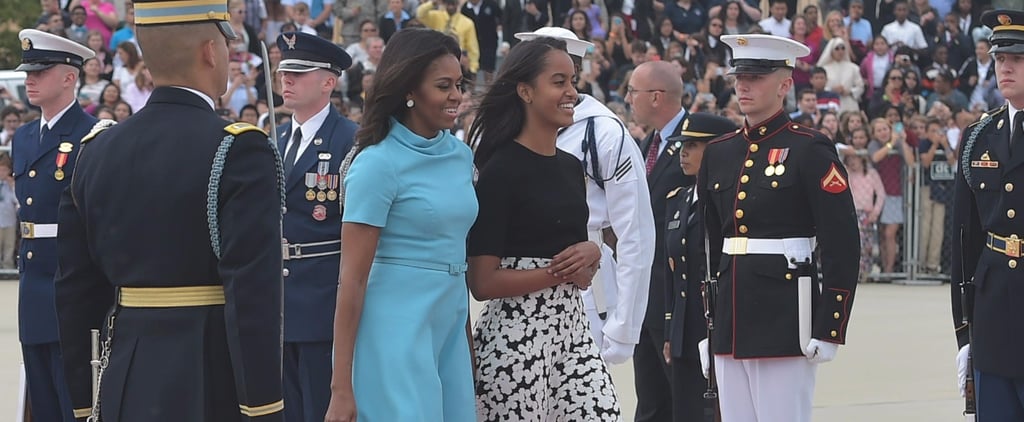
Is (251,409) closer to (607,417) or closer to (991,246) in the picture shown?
(607,417)

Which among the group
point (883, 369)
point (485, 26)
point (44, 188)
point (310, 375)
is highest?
point (485, 26)

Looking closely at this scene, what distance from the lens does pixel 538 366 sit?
4984 mm

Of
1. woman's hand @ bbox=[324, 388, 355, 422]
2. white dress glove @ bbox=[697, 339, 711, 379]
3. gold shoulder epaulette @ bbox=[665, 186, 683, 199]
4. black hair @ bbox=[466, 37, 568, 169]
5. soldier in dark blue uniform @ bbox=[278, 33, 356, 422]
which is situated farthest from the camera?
gold shoulder epaulette @ bbox=[665, 186, 683, 199]

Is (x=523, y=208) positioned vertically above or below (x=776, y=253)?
above

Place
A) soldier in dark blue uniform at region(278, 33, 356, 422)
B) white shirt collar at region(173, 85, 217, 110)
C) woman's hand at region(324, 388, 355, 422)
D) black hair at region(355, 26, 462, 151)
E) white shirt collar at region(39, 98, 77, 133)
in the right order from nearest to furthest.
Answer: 1. white shirt collar at region(173, 85, 217, 110)
2. woman's hand at region(324, 388, 355, 422)
3. black hair at region(355, 26, 462, 151)
4. soldier in dark blue uniform at region(278, 33, 356, 422)
5. white shirt collar at region(39, 98, 77, 133)

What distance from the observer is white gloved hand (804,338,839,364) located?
5934 millimetres

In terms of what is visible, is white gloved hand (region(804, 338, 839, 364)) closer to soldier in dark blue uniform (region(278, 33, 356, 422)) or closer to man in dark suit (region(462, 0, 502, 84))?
soldier in dark blue uniform (region(278, 33, 356, 422))

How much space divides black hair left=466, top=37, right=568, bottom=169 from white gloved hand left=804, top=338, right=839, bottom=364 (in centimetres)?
159

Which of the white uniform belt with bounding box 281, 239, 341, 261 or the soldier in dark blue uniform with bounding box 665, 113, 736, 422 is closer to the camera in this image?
the white uniform belt with bounding box 281, 239, 341, 261

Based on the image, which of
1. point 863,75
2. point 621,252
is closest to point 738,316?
point 621,252

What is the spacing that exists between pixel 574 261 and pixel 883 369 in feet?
20.1

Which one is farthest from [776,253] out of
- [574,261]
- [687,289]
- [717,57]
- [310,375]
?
[717,57]

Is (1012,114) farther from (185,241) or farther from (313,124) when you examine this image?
(185,241)

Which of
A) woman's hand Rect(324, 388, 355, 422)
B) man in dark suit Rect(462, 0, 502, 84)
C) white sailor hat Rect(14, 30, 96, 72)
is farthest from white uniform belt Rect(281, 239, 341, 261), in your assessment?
man in dark suit Rect(462, 0, 502, 84)
